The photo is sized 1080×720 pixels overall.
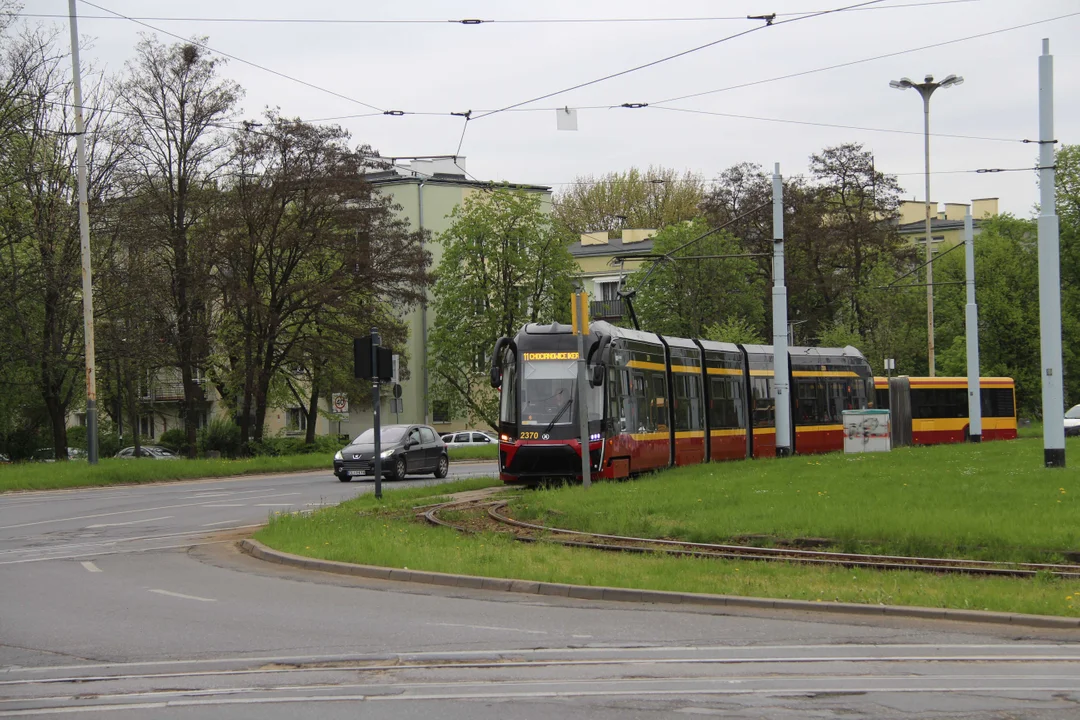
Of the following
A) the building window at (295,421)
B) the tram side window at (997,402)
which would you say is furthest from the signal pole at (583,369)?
the building window at (295,421)

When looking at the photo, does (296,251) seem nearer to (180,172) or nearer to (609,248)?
(180,172)

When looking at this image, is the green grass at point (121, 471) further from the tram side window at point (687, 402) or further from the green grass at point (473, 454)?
the tram side window at point (687, 402)

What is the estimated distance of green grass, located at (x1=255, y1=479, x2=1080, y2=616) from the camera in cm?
1116

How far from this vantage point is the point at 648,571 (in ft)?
43.1

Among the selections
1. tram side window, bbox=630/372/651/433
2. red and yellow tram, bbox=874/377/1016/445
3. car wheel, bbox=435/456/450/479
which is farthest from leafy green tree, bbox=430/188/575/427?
tram side window, bbox=630/372/651/433

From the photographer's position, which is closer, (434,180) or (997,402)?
(997,402)

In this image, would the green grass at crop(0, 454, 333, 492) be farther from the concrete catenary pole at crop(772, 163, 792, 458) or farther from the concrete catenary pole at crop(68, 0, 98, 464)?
the concrete catenary pole at crop(772, 163, 792, 458)

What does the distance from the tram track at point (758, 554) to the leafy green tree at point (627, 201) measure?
65.6 meters

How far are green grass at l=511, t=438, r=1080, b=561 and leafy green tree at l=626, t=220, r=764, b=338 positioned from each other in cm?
4312

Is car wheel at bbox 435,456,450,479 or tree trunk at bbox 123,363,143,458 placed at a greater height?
tree trunk at bbox 123,363,143,458

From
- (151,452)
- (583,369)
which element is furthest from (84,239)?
(151,452)

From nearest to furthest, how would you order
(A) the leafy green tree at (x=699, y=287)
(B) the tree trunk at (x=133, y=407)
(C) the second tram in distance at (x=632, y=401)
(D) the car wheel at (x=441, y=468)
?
(C) the second tram in distance at (x=632, y=401) < (D) the car wheel at (x=441, y=468) < (B) the tree trunk at (x=133, y=407) < (A) the leafy green tree at (x=699, y=287)

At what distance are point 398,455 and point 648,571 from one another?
2145cm

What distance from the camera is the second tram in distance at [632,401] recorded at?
969 inches
